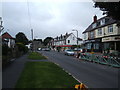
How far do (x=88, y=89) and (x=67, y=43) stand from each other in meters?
65.5

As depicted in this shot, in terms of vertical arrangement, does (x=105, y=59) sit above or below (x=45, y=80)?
above

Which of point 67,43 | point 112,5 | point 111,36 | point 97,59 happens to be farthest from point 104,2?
point 67,43

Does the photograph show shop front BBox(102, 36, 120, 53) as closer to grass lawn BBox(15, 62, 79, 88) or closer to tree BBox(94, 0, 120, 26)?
tree BBox(94, 0, 120, 26)

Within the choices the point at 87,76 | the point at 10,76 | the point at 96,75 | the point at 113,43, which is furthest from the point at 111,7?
the point at 113,43

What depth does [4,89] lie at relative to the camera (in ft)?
19.5

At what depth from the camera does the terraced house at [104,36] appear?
28.9 metres

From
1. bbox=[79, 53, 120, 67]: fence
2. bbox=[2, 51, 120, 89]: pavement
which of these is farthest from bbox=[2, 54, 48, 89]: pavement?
bbox=[79, 53, 120, 67]: fence

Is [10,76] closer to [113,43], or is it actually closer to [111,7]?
[111,7]

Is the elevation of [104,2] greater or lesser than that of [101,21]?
lesser

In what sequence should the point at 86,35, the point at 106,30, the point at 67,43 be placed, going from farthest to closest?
the point at 67,43, the point at 86,35, the point at 106,30

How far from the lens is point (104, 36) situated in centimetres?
3341

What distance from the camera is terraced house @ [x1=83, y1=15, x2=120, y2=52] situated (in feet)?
95.0

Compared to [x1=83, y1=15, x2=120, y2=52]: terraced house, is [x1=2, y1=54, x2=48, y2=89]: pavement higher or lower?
lower

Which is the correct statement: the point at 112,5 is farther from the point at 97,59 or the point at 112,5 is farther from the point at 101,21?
the point at 101,21
